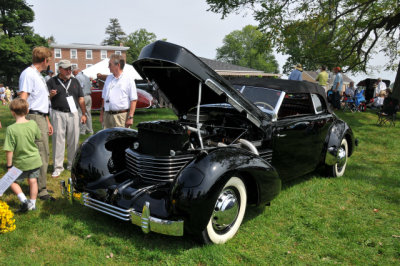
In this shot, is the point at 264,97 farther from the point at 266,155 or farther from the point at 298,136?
the point at 266,155

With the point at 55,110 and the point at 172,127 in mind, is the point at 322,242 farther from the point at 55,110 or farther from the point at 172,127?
the point at 55,110

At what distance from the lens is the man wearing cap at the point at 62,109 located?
15.9 ft

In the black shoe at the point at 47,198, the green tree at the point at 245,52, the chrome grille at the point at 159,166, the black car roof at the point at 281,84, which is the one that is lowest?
the black shoe at the point at 47,198

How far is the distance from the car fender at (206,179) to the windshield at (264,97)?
1171 millimetres

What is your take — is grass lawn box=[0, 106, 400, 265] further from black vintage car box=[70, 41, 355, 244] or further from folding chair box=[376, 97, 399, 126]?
folding chair box=[376, 97, 399, 126]

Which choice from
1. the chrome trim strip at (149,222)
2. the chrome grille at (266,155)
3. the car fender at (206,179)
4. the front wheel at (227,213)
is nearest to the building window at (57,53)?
the chrome grille at (266,155)

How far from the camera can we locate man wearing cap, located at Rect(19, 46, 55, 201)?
3967mm

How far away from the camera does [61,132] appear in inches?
197

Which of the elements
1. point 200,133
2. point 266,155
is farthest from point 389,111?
point 200,133

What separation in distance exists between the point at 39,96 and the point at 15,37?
43274 mm

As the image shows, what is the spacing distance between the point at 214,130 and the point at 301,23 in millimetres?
11675

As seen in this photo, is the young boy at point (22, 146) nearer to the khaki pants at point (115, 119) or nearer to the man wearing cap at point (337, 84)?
the khaki pants at point (115, 119)

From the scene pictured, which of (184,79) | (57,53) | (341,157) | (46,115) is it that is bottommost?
(341,157)

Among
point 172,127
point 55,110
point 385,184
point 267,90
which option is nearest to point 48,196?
point 55,110
